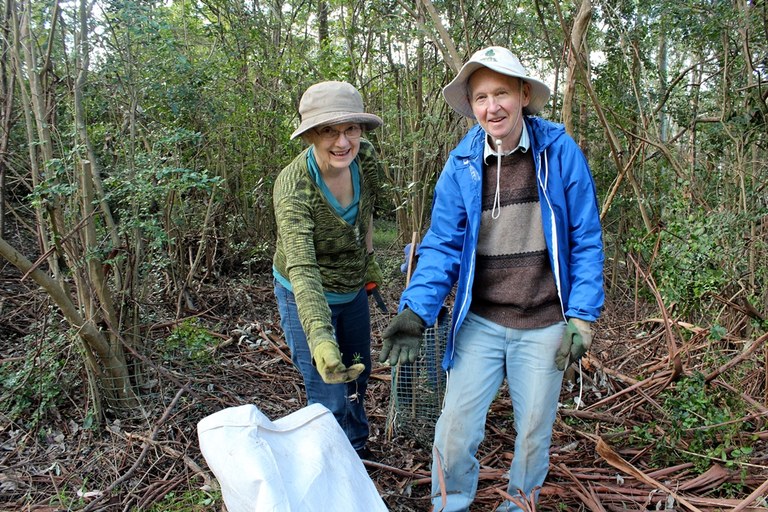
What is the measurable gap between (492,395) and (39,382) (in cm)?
266

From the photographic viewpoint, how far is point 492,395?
8.14ft

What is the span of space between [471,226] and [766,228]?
244 centimetres

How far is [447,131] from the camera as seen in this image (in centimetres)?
670

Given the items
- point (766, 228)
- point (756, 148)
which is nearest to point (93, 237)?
point (766, 228)

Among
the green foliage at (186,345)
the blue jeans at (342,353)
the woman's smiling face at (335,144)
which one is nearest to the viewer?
the woman's smiling face at (335,144)

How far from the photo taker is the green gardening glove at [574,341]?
225 centimetres

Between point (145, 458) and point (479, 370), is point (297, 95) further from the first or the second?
point (479, 370)

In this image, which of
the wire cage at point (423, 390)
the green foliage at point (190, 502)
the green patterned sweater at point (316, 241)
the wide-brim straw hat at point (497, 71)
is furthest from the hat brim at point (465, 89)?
the green foliage at point (190, 502)

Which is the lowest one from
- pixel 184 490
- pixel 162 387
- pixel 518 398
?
pixel 184 490

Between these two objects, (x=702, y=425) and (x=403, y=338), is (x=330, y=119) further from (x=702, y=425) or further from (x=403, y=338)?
(x=702, y=425)

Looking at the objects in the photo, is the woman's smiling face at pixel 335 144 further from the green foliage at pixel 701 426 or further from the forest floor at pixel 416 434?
the green foliage at pixel 701 426

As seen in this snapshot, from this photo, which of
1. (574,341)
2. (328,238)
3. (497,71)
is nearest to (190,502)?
(328,238)

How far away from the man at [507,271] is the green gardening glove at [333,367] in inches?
11.1

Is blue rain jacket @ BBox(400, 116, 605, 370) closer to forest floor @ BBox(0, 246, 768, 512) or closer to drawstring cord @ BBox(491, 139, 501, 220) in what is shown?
drawstring cord @ BBox(491, 139, 501, 220)
